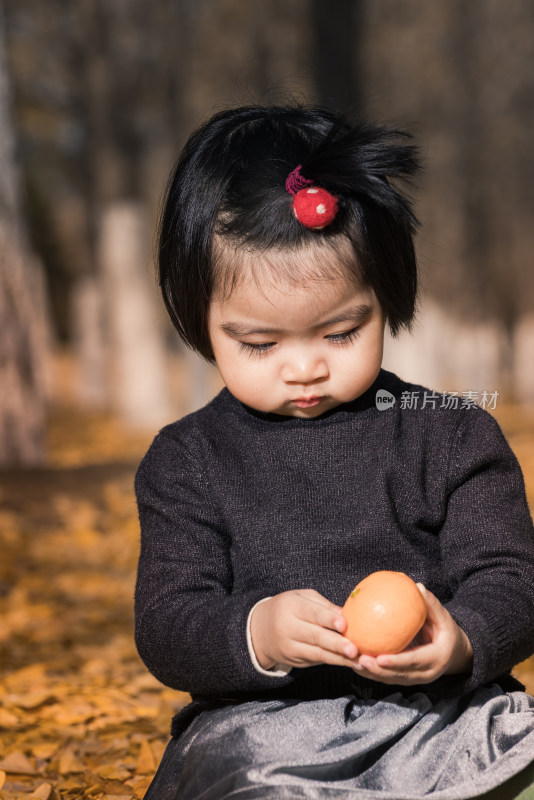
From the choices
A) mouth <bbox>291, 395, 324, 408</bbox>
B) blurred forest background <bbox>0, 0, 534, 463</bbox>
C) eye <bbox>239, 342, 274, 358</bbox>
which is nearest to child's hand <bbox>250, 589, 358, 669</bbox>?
mouth <bbox>291, 395, 324, 408</bbox>

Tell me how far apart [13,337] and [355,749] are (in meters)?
6.30

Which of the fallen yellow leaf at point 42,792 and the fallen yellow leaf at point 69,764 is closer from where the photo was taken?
the fallen yellow leaf at point 42,792

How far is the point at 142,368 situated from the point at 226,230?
10747mm

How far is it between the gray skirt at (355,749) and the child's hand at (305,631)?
0.18 meters

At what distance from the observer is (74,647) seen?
4270mm

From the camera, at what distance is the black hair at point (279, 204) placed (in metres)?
2.12

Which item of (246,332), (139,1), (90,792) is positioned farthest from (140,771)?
(139,1)

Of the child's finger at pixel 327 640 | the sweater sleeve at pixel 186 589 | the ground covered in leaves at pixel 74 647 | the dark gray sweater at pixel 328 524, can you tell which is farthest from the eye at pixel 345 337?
the ground covered in leaves at pixel 74 647

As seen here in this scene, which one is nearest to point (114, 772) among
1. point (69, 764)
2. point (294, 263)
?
point (69, 764)

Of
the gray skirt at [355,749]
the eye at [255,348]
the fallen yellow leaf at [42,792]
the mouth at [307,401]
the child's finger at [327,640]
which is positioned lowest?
the fallen yellow leaf at [42,792]

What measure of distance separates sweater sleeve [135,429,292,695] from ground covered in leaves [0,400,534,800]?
2.79 ft

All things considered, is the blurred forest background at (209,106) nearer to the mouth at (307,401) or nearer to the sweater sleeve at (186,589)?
the sweater sleeve at (186,589)

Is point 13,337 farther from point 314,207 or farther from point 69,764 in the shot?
point 314,207

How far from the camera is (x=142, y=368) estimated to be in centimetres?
1279
